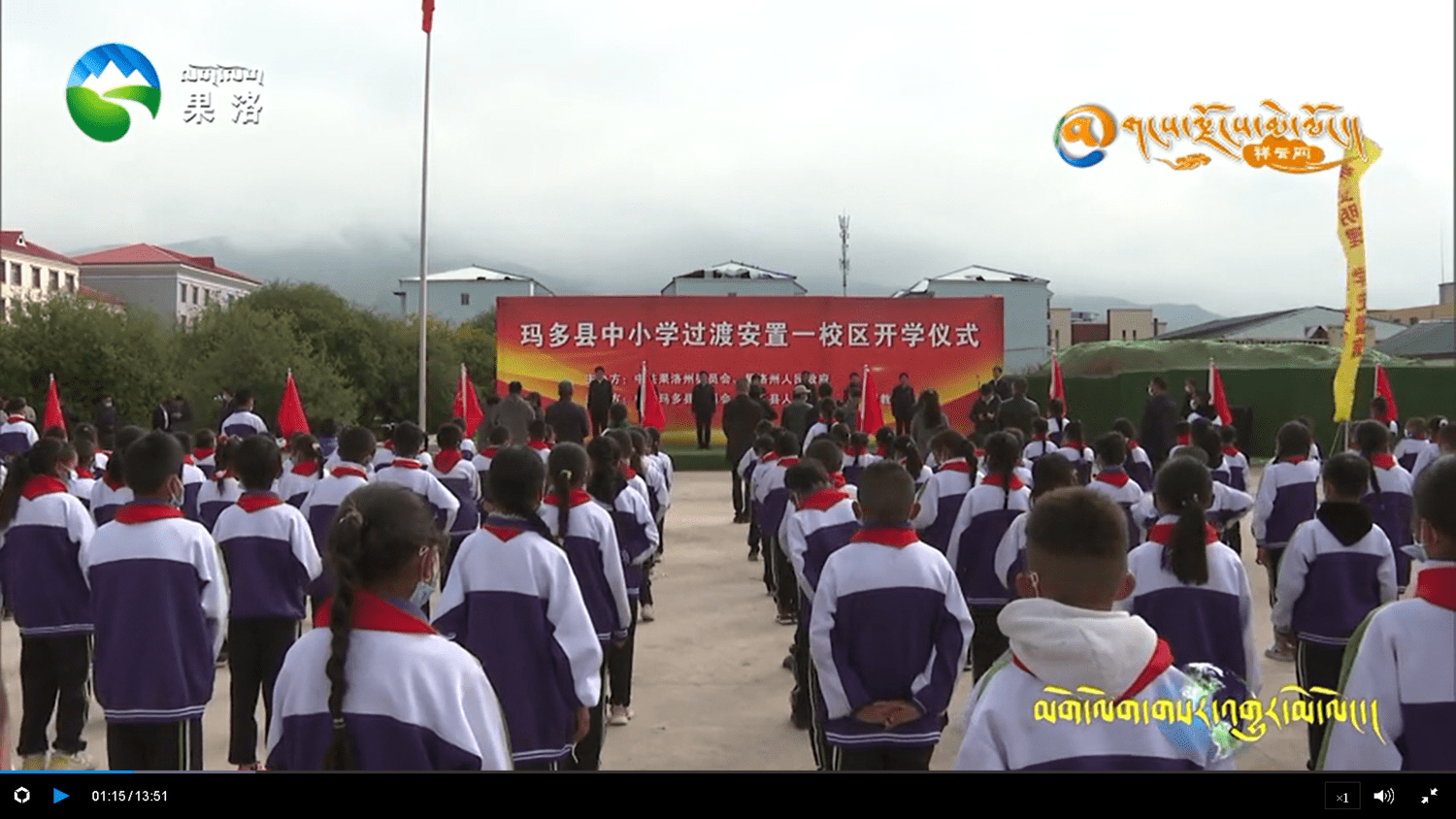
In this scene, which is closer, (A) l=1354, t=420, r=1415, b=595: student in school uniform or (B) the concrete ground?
(B) the concrete ground

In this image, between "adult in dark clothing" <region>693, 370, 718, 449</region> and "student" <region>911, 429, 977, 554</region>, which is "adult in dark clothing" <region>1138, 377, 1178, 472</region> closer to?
"student" <region>911, 429, 977, 554</region>

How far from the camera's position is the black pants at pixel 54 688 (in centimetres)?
537

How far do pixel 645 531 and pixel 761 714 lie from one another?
1224mm

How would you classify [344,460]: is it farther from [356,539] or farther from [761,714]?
[356,539]

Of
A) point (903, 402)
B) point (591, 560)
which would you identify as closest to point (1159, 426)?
point (903, 402)

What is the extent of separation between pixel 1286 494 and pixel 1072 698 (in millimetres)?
5983

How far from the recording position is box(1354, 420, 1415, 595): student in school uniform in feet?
22.9

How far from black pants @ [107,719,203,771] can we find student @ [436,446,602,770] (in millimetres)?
1367

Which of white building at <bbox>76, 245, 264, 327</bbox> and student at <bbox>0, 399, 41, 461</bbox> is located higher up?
white building at <bbox>76, 245, 264, 327</bbox>

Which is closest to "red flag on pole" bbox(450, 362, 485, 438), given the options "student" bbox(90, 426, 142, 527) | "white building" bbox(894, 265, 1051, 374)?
"student" bbox(90, 426, 142, 527)

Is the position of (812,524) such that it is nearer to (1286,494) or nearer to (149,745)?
(149,745)
